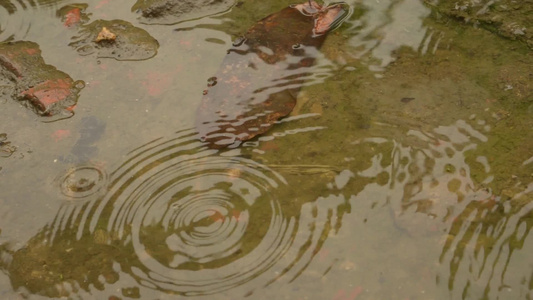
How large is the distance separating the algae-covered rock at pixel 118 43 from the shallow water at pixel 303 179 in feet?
0.21

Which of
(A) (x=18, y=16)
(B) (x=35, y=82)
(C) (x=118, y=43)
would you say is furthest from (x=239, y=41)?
(A) (x=18, y=16)

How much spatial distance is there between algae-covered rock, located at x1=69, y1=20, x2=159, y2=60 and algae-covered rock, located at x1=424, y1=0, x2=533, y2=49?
186cm

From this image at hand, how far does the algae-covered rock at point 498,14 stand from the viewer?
3.90 m

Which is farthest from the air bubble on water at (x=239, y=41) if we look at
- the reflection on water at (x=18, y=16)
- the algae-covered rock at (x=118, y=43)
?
the reflection on water at (x=18, y=16)

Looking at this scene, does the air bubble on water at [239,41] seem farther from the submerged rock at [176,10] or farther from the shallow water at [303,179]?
the submerged rock at [176,10]

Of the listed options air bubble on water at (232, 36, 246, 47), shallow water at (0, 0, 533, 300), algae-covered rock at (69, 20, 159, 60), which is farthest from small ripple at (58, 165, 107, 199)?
air bubble on water at (232, 36, 246, 47)

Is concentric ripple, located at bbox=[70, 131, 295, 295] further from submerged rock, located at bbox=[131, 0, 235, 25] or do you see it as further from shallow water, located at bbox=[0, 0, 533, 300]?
submerged rock, located at bbox=[131, 0, 235, 25]

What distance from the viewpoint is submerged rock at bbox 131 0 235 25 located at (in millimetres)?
4293

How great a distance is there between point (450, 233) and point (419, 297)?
380 mm

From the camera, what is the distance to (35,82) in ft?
12.8

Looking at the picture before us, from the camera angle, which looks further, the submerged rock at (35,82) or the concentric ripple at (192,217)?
the submerged rock at (35,82)

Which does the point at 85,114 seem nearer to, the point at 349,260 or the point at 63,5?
the point at 63,5

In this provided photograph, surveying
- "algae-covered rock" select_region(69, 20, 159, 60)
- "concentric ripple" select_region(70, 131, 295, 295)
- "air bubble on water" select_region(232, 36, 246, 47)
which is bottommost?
"concentric ripple" select_region(70, 131, 295, 295)

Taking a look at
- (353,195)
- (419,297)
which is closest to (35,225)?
(353,195)
